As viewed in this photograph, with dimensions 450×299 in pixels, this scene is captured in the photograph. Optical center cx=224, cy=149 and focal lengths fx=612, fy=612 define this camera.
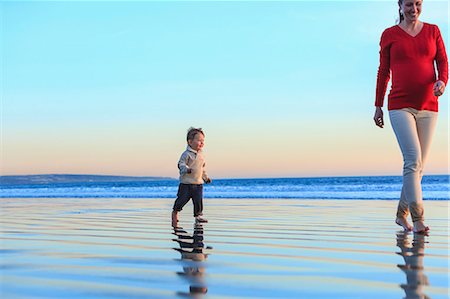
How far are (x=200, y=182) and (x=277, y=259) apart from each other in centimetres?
445

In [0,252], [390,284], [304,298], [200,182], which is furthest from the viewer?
[200,182]

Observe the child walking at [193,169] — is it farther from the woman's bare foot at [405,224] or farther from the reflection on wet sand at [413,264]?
the reflection on wet sand at [413,264]

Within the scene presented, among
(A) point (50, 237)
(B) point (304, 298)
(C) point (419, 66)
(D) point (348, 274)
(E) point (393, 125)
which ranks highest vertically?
(C) point (419, 66)

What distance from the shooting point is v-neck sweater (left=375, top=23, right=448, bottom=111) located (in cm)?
527

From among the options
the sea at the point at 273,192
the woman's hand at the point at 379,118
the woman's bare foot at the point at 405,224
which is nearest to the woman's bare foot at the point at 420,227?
the woman's bare foot at the point at 405,224

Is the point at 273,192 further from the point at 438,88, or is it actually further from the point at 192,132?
the point at 438,88

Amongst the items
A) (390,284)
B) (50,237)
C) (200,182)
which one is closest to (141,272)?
(390,284)

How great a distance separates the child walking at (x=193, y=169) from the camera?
7613 millimetres

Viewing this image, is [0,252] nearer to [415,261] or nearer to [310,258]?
[310,258]

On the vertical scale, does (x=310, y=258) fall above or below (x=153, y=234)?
below

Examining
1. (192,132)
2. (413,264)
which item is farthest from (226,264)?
(192,132)

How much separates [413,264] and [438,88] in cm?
237

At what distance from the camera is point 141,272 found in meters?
2.95

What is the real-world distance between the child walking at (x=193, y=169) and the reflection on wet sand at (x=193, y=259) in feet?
6.83
